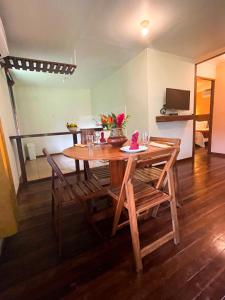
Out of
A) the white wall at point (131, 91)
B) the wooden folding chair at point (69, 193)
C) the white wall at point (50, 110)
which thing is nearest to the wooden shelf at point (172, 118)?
the white wall at point (131, 91)

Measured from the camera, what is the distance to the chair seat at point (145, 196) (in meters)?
1.22

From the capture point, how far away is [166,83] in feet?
10.8

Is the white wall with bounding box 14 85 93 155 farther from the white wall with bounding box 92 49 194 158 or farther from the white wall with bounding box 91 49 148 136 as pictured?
the white wall with bounding box 92 49 194 158

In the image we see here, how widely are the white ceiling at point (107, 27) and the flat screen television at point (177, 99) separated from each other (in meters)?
0.78

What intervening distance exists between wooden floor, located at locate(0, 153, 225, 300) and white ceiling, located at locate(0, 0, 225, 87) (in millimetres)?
2447

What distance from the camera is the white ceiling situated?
1.83m

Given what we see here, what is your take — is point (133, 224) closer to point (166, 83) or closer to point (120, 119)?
point (120, 119)

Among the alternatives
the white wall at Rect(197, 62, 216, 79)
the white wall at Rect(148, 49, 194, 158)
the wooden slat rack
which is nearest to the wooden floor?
the white wall at Rect(148, 49, 194, 158)

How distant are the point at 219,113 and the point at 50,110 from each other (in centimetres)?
533

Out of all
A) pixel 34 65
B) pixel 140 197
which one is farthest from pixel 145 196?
pixel 34 65

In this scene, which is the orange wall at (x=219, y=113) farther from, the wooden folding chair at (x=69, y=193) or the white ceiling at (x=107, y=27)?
the wooden folding chair at (x=69, y=193)

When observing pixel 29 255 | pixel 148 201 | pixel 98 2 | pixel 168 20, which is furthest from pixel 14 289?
pixel 168 20

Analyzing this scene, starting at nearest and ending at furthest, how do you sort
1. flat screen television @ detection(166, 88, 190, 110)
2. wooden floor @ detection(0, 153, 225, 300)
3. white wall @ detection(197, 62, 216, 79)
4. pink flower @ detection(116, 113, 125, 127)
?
wooden floor @ detection(0, 153, 225, 300) → pink flower @ detection(116, 113, 125, 127) → flat screen television @ detection(166, 88, 190, 110) → white wall @ detection(197, 62, 216, 79)

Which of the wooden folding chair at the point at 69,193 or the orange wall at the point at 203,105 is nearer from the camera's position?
the wooden folding chair at the point at 69,193
